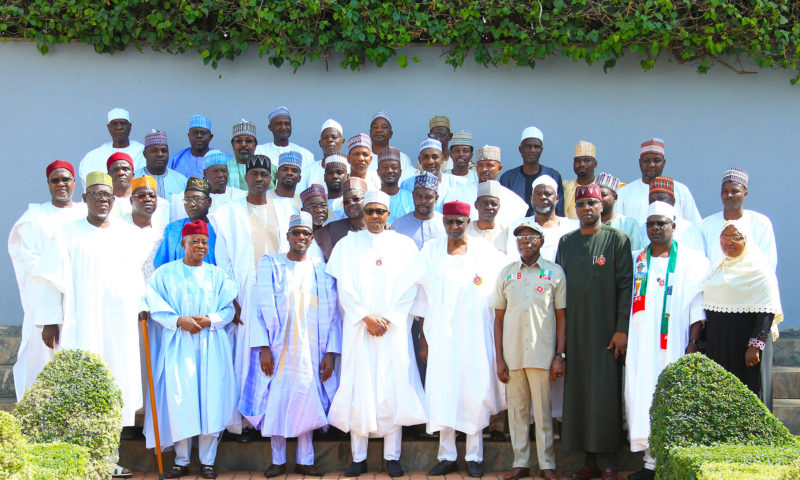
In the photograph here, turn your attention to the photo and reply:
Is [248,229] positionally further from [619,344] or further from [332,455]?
[619,344]

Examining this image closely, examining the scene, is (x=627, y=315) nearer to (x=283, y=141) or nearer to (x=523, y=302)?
(x=523, y=302)

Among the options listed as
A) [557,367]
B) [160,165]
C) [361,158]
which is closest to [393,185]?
[361,158]

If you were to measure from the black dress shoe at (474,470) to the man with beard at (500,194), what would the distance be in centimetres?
216

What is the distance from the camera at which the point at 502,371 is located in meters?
7.19

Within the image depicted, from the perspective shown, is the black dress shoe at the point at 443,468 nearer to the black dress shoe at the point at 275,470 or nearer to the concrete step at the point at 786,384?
the black dress shoe at the point at 275,470

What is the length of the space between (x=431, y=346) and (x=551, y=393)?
3.33 ft

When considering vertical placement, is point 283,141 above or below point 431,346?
above

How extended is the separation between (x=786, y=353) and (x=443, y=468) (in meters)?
3.81

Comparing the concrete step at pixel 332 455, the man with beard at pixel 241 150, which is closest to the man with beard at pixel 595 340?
the concrete step at pixel 332 455

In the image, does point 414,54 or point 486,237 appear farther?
point 414,54

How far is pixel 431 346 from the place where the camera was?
7.44m

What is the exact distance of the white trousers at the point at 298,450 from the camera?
23.8 ft

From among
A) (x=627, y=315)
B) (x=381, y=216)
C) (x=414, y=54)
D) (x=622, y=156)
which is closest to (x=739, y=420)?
(x=627, y=315)

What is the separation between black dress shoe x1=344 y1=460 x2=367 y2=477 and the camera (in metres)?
7.15
